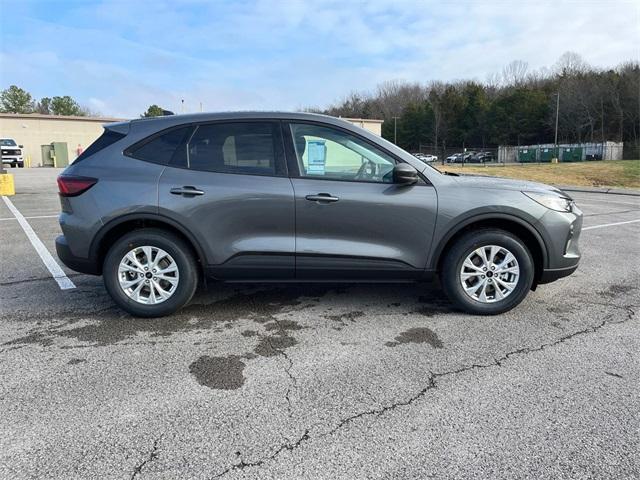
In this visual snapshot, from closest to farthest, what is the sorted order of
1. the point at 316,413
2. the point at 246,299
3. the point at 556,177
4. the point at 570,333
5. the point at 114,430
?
the point at 114,430, the point at 316,413, the point at 570,333, the point at 246,299, the point at 556,177

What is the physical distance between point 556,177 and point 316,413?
28.9 meters

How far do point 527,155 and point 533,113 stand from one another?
39.1 feet

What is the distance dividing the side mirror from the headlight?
1.03 metres

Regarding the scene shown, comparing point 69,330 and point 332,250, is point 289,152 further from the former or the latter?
point 69,330

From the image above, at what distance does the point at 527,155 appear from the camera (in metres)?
62.4

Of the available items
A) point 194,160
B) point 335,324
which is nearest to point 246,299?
point 335,324

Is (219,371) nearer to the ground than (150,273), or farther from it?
nearer to the ground

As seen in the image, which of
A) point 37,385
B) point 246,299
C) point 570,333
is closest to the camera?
point 37,385

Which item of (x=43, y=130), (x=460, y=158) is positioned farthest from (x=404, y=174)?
(x=460, y=158)

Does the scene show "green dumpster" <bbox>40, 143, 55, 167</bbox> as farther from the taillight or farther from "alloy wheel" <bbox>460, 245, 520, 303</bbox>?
"alloy wheel" <bbox>460, 245, 520, 303</bbox>

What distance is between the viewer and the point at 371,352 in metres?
3.37

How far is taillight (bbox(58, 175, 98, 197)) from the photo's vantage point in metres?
3.84

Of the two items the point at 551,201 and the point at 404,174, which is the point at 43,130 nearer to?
the point at 404,174

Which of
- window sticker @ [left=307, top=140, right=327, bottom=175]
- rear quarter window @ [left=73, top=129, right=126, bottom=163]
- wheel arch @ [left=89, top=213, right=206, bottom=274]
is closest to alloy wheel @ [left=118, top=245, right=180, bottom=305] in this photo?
wheel arch @ [left=89, top=213, right=206, bottom=274]
